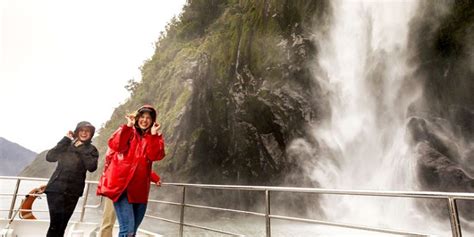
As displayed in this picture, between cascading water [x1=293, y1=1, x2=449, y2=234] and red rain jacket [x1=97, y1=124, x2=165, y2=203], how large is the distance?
12425 mm

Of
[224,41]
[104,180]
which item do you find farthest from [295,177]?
[104,180]

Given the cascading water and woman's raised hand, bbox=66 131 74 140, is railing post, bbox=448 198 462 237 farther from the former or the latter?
the cascading water

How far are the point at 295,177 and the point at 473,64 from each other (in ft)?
29.0

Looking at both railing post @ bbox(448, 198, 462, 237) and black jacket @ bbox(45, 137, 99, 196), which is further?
black jacket @ bbox(45, 137, 99, 196)

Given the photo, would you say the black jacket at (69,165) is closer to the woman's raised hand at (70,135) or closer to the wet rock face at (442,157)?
the woman's raised hand at (70,135)

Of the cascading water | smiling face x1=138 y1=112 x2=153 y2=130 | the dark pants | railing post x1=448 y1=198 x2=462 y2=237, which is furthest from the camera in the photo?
the cascading water

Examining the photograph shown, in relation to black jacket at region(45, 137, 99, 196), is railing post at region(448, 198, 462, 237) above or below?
below

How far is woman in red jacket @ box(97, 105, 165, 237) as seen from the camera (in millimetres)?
2221

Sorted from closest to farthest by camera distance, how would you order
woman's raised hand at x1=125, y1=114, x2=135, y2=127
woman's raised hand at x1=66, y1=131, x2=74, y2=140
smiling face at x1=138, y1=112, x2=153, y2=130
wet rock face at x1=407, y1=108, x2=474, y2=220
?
woman's raised hand at x1=125, y1=114, x2=135, y2=127, smiling face at x1=138, y1=112, x2=153, y2=130, woman's raised hand at x1=66, y1=131, x2=74, y2=140, wet rock face at x1=407, y1=108, x2=474, y2=220

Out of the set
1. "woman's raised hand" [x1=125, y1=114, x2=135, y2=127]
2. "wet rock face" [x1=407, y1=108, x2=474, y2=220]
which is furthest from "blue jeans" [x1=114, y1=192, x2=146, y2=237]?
"wet rock face" [x1=407, y1=108, x2=474, y2=220]

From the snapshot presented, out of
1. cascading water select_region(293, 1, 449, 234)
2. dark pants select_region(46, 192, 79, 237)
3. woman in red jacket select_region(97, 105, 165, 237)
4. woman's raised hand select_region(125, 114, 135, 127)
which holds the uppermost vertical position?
cascading water select_region(293, 1, 449, 234)

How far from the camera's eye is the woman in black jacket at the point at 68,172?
8.55 feet

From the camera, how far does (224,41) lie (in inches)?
688

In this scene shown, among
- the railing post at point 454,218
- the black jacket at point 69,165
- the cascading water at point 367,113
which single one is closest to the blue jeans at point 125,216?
the black jacket at point 69,165
